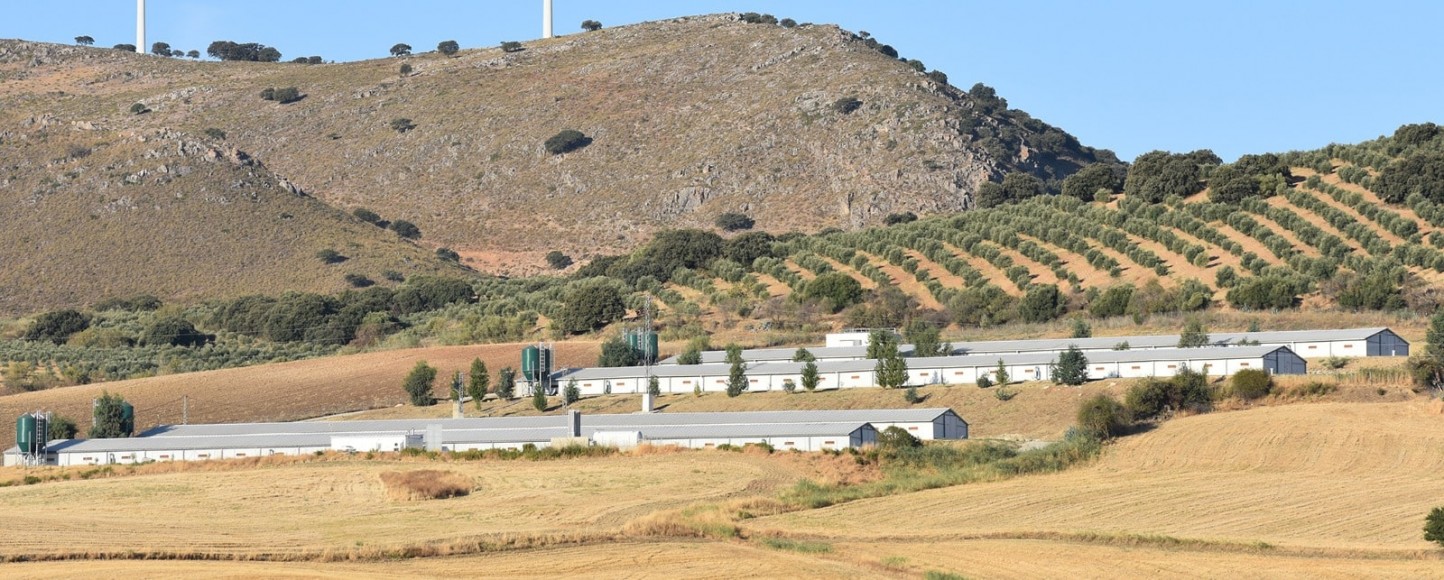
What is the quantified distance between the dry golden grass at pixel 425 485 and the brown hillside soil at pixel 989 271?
61.3 m

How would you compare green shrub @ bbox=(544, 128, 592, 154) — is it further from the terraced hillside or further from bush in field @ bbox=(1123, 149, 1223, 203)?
bush in field @ bbox=(1123, 149, 1223, 203)

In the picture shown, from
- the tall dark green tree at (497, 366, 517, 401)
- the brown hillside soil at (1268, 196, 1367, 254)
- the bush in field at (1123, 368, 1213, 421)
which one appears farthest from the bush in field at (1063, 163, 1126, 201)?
the bush in field at (1123, 368, 1213, 421)

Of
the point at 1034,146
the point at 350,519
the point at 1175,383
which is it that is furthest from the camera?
the point at 1034,146

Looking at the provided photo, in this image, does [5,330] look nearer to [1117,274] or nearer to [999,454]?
[1117,274]

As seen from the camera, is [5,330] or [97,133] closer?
[5,330]

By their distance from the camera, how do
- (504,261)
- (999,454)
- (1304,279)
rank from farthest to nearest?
(504,261), (1304,279), (999,454)

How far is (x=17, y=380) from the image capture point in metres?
110

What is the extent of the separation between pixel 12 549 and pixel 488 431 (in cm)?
3363

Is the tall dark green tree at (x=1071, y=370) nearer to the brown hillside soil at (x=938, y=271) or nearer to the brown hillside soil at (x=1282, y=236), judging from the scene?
the brown hillside soil at (x=1282, y=236)

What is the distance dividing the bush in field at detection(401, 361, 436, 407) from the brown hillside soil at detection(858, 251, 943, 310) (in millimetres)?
34356

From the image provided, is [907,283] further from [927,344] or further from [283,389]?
[283,389]

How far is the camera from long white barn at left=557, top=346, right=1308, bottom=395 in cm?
8600

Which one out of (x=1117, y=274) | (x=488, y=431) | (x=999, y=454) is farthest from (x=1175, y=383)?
(x=1117, y=274)

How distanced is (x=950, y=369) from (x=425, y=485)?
36.2 metres
